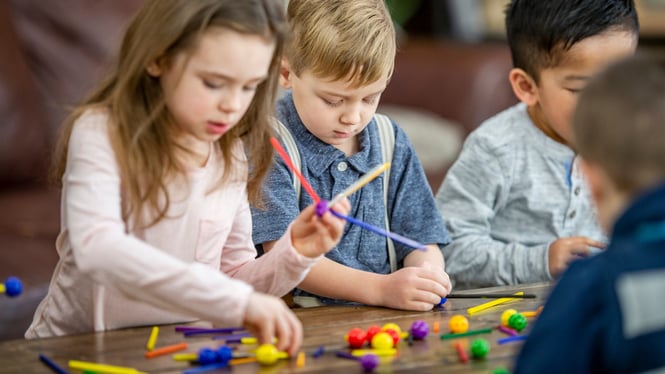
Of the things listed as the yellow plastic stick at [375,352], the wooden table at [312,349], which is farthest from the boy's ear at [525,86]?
the yellow plastic stick at [375,352]

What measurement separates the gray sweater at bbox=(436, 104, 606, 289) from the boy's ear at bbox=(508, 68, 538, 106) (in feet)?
A: 0.18

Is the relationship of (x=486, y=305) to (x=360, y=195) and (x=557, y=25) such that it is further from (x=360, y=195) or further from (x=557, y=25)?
(x=557, y=25)

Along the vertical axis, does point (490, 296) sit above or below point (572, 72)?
below

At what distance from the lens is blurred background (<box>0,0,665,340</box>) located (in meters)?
2.45

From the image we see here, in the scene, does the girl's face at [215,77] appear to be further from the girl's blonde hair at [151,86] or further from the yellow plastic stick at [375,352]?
the yellow plastic stick at [375,352]

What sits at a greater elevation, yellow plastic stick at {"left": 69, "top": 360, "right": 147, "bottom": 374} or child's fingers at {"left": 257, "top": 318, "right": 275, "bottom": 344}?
child's fingers at {"left": 257, "top": 318, "right": 275, "bottom": 344}

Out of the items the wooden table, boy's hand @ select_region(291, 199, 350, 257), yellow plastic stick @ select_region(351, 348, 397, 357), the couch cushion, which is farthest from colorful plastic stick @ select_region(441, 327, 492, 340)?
the couch cushion

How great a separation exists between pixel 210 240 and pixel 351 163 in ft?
1.27

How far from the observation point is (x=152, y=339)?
4.47 feet

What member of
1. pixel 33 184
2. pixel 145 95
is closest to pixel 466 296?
pixel 145 95

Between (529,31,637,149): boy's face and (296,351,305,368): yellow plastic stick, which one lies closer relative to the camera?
(296,351,305,368): yellow plastic stick

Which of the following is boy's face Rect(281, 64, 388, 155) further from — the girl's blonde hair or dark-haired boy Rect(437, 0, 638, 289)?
dark-haired boy Rect(437, 0, 638, 289)

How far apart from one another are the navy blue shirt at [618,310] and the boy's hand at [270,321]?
35cm

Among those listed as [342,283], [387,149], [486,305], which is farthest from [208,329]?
[387,149]
